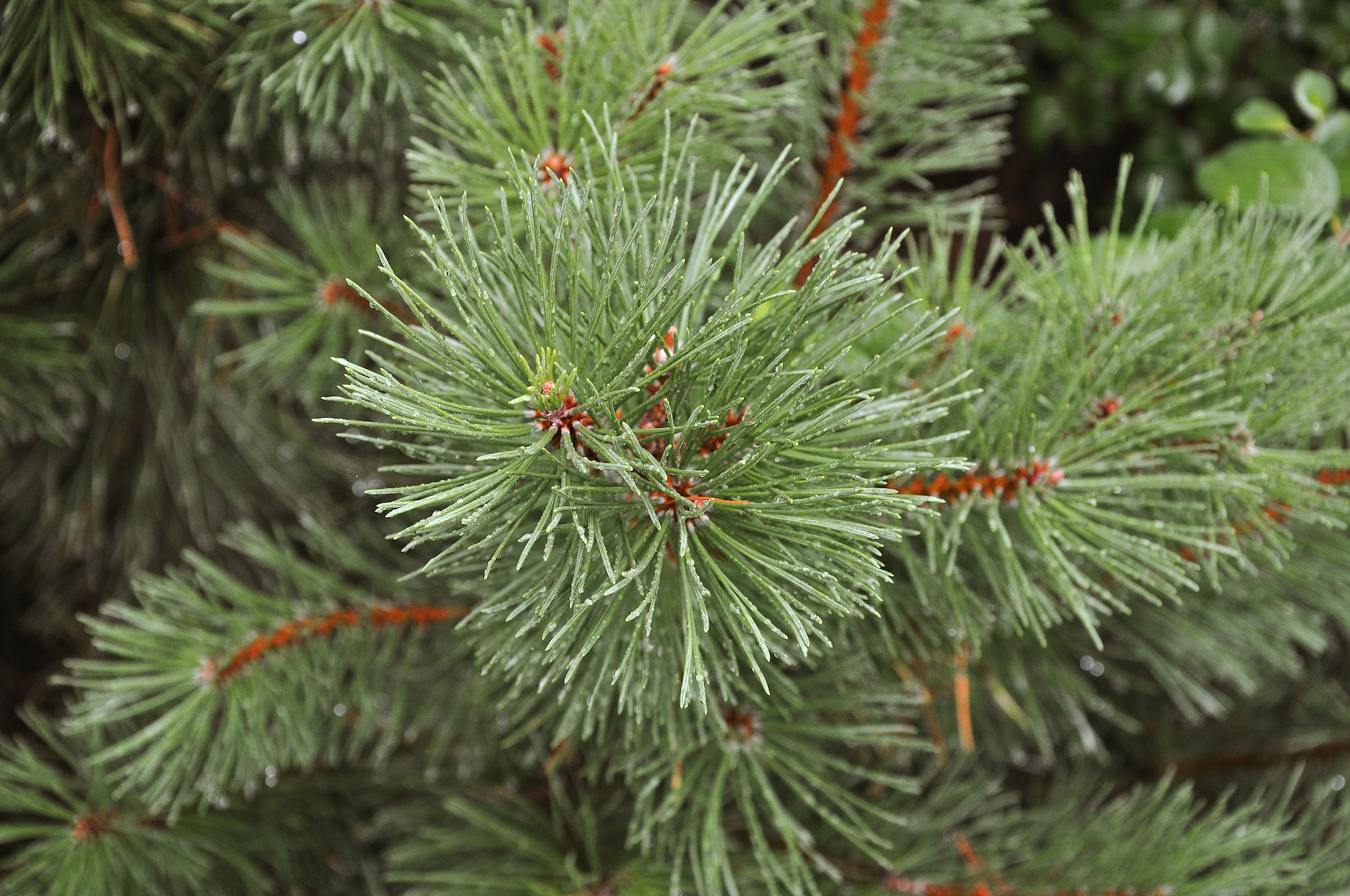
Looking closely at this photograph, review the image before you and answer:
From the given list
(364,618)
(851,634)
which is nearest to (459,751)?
(364,618)

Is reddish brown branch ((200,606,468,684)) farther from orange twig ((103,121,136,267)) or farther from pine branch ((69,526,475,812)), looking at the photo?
orange twig ((103,121,136,267))

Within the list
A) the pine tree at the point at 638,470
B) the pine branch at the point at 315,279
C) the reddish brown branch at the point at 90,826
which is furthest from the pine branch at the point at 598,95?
the reddish brown branch at the point at 90,826

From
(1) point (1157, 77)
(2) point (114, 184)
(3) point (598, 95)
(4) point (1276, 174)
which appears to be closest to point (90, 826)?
(2) point (114, 184)

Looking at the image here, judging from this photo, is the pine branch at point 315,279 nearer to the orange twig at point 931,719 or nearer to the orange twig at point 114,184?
the orange twig at point 114,184

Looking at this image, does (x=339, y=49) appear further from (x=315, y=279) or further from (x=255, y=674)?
(x=255, y=674)

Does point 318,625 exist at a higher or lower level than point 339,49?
lower
